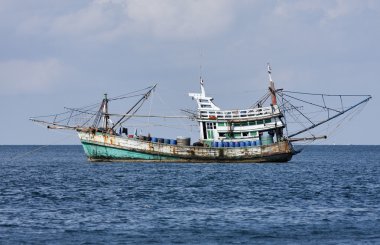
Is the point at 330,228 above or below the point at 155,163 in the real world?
below

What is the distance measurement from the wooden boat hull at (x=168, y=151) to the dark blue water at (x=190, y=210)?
1222 cm

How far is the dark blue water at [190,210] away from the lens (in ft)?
111

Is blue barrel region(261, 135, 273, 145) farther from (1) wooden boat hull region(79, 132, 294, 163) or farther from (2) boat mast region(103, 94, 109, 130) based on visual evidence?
(2) boat mast region(103, 94, 109, 130)

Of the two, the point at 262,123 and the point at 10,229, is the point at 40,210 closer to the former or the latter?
the point at 10,229

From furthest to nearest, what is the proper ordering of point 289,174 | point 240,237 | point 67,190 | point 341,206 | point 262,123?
point 262,123, point 289,174, point 67,190, point 341,206, point 240,237

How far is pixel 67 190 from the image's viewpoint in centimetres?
5550

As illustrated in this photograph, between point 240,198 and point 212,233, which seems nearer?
point 212,233

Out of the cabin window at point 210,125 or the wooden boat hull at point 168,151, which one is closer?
the wooden boat hull at point 168,151

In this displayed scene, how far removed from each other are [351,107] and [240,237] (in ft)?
178

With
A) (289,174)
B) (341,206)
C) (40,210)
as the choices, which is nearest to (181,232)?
(40,210)

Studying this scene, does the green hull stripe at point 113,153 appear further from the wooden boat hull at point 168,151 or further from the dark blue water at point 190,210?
the dark blue water at point 190,210

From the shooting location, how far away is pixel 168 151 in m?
82.9

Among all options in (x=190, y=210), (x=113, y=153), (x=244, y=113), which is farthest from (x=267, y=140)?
(x=190, y=210)

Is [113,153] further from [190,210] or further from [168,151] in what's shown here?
[190,210]
